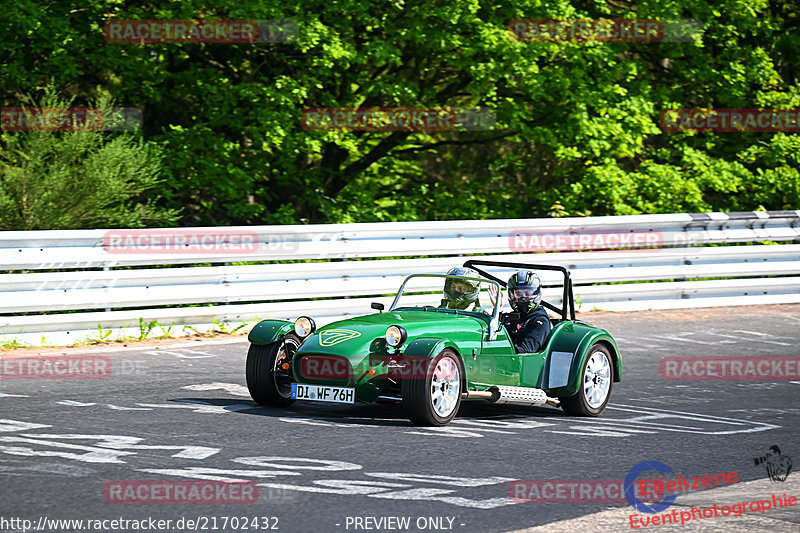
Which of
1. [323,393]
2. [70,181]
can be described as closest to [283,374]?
[323,393]

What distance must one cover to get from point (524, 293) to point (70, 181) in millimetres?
6983

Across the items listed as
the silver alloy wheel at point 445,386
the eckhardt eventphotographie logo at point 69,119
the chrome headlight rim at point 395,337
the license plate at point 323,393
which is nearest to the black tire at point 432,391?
the silver alloy wheel at point 445,386

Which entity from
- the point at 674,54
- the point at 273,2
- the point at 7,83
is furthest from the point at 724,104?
the point at 7,83

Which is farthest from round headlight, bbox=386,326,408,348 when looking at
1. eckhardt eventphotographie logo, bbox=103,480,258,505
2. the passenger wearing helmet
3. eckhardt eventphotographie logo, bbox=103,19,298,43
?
eckhardt eventphotographie logo, bbox=103,19,298,43

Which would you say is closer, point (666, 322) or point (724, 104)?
point (666, 322)

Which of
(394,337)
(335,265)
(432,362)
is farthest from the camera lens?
(335,265)

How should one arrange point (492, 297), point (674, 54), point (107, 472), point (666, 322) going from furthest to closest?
point (674, 54)
point (666, 322)
point (492, 297)
point (107, 472)

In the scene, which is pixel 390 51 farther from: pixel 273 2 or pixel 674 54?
pixel 674 54

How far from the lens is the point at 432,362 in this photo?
811 centimetres

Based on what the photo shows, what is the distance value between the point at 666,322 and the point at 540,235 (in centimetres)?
204

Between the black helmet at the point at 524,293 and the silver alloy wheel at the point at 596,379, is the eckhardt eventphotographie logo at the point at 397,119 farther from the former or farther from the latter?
the silver alloy wheel at the point at 596,379

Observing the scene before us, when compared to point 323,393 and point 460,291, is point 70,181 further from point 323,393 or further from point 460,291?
point 323,393

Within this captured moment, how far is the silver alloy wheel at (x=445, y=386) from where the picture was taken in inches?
327

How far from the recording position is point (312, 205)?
1888cm
